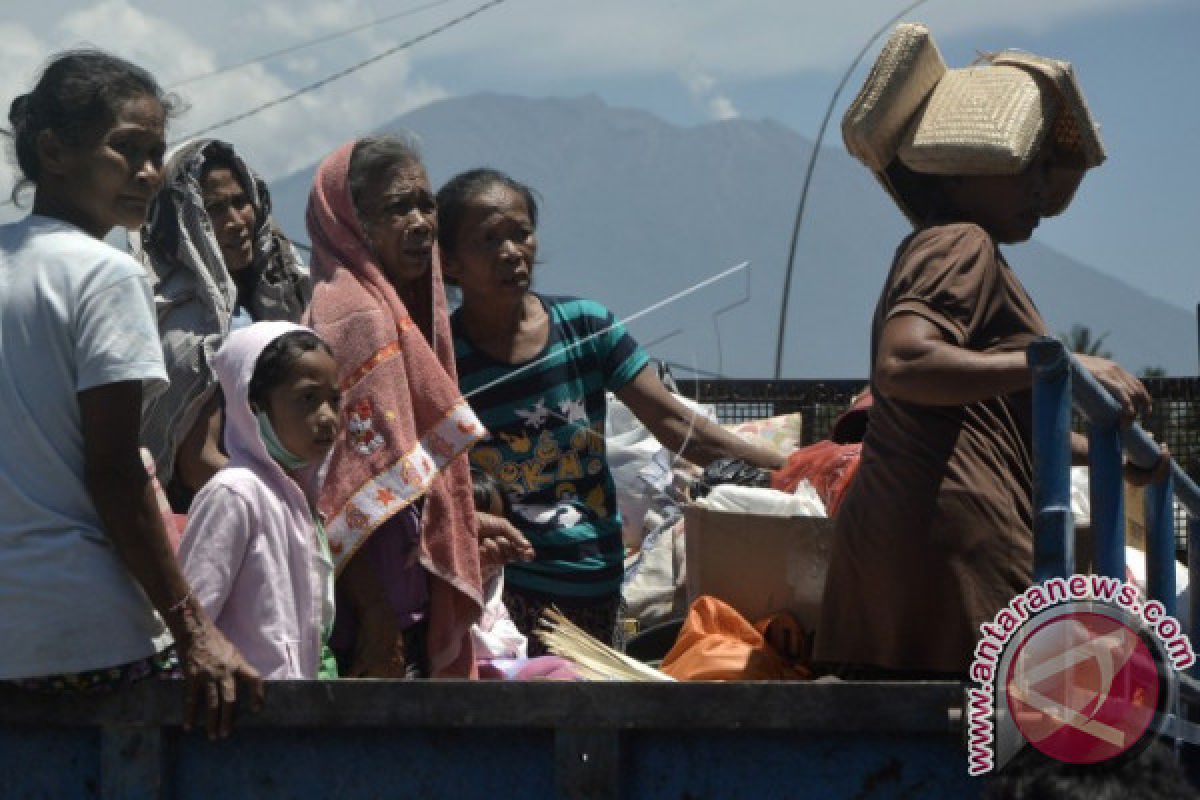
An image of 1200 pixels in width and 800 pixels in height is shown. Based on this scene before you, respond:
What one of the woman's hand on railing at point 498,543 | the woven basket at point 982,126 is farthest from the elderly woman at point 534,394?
the woven basket at point 982,126

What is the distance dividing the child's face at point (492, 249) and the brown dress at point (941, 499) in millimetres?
1089

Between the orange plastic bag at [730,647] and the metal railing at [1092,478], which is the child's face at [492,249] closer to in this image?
the orange plastic bag at [730,647]

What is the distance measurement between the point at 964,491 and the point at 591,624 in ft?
4.00

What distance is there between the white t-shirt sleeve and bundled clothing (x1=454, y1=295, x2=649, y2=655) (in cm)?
140

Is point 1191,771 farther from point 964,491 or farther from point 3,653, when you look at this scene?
point 3,653

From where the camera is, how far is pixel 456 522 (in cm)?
352

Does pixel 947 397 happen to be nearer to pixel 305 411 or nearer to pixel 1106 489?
pixel 1106 489

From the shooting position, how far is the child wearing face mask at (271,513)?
2.96m

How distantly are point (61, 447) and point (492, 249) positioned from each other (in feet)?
5.17

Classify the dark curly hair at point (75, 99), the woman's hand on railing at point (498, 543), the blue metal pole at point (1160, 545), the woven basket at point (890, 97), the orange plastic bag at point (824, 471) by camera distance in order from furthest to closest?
the orange plastic bag at point (824, 471) → the woman's hand on railing at point (498, 543) → the blue metal pole at point (1160, 545) → the woven basket at point (890, 97) → the dark curly hair at point (75, 99)

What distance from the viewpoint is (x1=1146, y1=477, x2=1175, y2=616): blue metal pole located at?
11.4 feet

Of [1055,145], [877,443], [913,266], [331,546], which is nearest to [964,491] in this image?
[877,443]

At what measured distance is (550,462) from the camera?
399cm

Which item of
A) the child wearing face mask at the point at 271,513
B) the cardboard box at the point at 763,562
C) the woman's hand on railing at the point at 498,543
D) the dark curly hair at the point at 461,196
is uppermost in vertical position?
the dark curly hair at the point at 461,196
